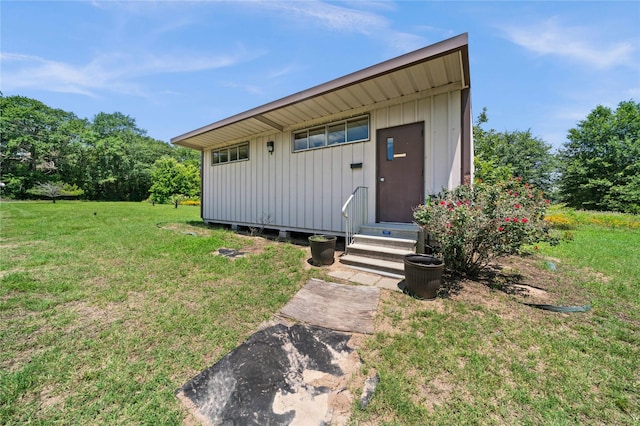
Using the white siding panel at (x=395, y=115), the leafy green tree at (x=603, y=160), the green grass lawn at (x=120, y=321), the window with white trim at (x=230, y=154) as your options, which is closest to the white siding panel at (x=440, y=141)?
the white siding panel at (x=395, y=115)

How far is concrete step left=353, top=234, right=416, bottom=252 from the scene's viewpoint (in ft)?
12.6

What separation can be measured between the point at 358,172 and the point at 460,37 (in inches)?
106

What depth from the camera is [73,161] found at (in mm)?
22016

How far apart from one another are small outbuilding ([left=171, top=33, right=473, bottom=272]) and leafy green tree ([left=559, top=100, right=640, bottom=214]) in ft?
71.6

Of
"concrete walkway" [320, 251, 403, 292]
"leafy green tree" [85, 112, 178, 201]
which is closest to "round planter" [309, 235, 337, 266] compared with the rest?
"concrete walkway" [320, 251, 403, 292]

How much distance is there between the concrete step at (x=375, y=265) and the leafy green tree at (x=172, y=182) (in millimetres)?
24196

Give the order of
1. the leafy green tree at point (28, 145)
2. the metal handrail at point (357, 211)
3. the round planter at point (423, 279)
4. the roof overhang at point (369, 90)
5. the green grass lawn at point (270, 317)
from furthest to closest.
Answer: the leafy green tree at point (28, 145) → the metal handrail at point (357, 211) → the roof overhang at point (369, 90) → the round planter at point (423, 279) → the green grass lawn at point (270, 317)

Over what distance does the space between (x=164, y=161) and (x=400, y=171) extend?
27782 millimetres

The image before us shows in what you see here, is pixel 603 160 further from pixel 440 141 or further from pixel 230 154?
pixel 230 154

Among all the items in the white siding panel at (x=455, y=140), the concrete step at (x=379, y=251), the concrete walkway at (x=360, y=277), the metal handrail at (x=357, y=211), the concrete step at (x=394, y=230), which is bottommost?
the concrete walkway at (x=360, y=277)

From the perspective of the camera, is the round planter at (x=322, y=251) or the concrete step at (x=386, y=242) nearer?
the concrete step at (x=386, y=242)

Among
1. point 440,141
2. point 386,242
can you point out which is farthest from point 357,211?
point 440,141

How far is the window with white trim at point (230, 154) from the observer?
750 cm

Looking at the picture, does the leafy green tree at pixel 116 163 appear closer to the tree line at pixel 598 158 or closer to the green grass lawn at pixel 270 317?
the green grass lawn at pixel 270 317
